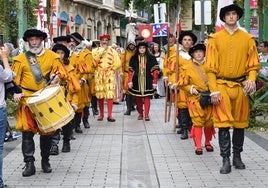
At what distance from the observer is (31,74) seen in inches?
324

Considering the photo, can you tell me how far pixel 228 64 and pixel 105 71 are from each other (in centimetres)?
690

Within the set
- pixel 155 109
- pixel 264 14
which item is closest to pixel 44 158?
pixel 155 109

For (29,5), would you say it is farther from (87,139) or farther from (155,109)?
(87,139)

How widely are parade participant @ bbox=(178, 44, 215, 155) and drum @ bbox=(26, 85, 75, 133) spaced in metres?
2.46

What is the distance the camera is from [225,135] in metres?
8.31

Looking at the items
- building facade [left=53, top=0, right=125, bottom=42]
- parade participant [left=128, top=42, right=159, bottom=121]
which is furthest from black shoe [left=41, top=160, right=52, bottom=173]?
building facade [left=53, top=0, right=125, bottom=42]

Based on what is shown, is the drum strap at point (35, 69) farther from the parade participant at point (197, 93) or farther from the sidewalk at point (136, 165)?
the parade participant at point (197, 93)

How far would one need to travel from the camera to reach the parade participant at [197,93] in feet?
32.1

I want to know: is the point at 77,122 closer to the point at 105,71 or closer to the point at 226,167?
the point at 105,71

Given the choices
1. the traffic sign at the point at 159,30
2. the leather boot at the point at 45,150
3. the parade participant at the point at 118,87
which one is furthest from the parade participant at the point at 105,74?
the traffic sign at the point at 159,30

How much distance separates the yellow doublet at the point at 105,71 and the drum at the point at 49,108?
662 centimetres

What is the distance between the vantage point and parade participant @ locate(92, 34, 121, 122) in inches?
581

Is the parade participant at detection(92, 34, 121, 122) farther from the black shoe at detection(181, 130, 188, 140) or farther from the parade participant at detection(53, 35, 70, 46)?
the black shoe at detection(181, 130, 188, 140)

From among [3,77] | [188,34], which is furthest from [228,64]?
[188,34]
